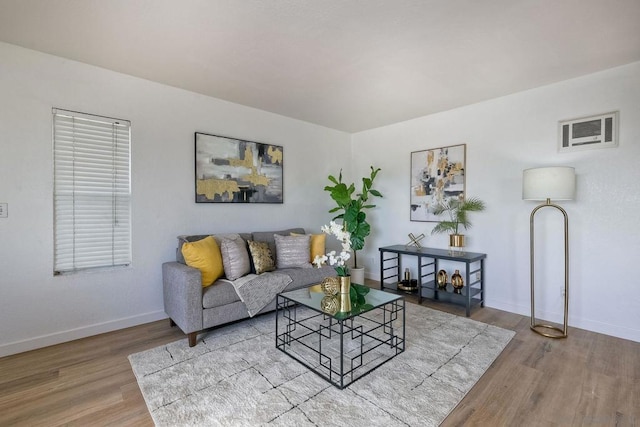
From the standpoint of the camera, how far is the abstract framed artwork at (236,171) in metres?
3.34

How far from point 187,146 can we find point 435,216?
3.19m

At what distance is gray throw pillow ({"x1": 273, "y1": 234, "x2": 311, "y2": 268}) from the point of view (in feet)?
11.0

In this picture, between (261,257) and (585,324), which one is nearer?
(585,324)

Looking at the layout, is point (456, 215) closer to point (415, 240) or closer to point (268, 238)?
point (415, 240)

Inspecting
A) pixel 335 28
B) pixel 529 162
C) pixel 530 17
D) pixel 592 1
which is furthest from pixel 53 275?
pixel 529 162

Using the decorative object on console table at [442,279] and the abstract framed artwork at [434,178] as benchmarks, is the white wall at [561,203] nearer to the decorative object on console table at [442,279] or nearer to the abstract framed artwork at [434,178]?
the abstract framed artwork at [434,178]

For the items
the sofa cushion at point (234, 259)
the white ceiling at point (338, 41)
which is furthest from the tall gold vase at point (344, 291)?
the white ceiling at point (338, 41)

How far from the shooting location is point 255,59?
2.51 m

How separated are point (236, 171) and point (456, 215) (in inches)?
110

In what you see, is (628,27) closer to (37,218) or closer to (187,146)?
(187,146)

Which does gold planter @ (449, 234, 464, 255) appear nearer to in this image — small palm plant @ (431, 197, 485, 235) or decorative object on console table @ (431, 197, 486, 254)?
decorative object on console table @ (431, 197, 486, 254)

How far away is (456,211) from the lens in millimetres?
3729

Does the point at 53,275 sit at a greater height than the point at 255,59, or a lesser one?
lesser

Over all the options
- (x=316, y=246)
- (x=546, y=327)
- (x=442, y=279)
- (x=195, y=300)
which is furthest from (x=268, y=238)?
(x=546, y=327)
